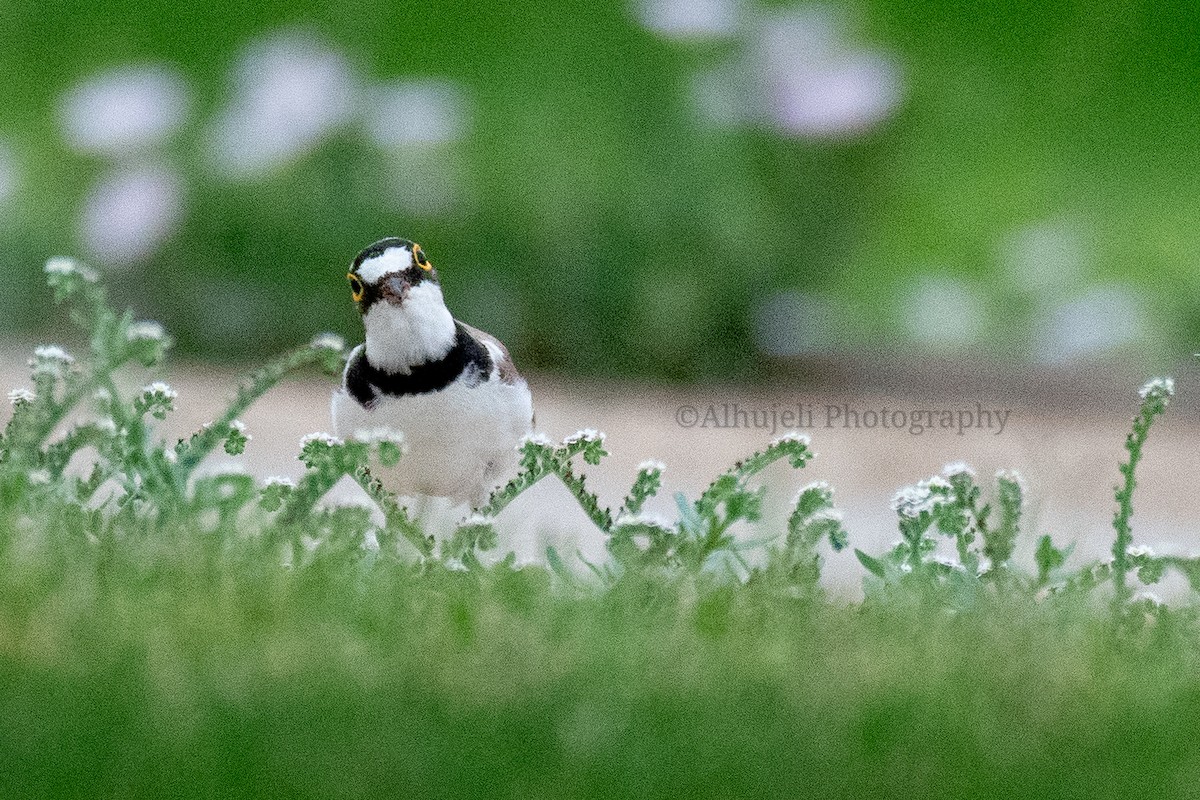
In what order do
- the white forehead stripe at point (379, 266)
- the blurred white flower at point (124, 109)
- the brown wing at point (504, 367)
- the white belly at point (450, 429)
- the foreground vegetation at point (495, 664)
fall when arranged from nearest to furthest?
the foreground vegetation at point (495, 664)
the white forehead stripe at point (379, 266)
the white belly at point (450, 429)
the brown wing at point (504, 367)
the blurred white flower at point (124, 109)

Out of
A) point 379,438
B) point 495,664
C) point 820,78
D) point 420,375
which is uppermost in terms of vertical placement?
point 820,78

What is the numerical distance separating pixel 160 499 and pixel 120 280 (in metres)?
4.52

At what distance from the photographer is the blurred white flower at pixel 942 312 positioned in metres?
6.28

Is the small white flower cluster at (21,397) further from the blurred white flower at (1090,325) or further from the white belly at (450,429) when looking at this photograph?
the blurred white flower at (1090,325)

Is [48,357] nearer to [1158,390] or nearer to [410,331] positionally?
[410,331]

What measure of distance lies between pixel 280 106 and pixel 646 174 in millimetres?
1384

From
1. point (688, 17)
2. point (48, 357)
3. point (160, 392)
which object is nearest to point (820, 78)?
point (688, 17)

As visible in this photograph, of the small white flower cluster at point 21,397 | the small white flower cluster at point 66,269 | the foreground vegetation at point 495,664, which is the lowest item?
the foreground vegetation at point 495,664

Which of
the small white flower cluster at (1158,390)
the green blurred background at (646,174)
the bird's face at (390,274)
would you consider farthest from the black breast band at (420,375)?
the green blurred background at (646,174)

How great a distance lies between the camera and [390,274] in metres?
2.39

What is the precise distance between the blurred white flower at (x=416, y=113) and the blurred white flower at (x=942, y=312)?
5.79 feet

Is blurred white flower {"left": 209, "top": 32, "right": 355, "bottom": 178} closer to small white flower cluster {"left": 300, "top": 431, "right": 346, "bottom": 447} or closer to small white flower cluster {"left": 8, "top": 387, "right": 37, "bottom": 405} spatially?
small white flower cluster {"left": 8, "top": 387, "right": 37, "bottom": 405}

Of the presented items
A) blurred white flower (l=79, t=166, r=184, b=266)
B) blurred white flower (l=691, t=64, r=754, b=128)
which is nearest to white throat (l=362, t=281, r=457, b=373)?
blurred white flower (l=691, t=64, r=754, b=128)

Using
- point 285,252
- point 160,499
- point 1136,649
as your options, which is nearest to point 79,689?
point 160,499
